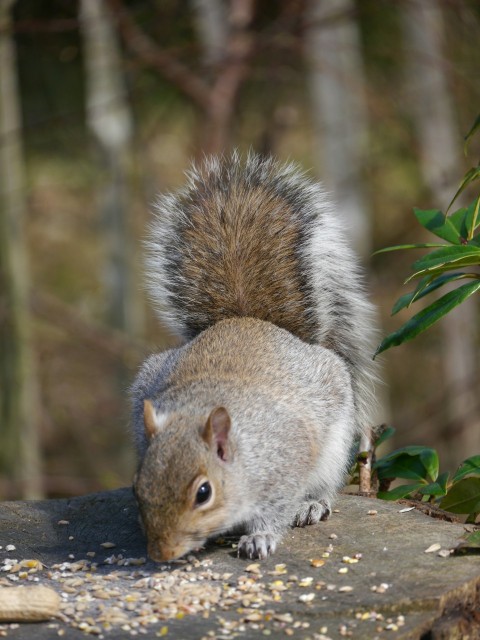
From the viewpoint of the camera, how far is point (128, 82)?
249 inches

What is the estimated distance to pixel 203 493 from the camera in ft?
6.75

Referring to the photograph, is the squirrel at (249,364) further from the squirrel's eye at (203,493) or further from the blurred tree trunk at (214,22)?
the blurred tree trunk at (214,22)

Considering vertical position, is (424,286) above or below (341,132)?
below

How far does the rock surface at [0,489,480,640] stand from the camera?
68.9 inches

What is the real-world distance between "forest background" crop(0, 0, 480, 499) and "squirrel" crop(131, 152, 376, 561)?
0.97 feet

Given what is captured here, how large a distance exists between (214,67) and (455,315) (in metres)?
3.17

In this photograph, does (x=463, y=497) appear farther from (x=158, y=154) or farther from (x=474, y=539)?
(x=158, y=154)

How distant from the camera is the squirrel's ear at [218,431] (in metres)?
2.13

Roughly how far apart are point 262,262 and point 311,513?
31.4 inches

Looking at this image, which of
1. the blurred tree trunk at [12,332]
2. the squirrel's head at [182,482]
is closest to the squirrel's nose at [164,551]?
the squirrel's head at [182,482]

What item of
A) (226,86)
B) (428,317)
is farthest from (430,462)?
(226,86)

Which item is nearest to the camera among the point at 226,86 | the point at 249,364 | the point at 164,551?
the point at 164,551

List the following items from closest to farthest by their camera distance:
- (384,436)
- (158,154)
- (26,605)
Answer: (26,605)
(384,436)
(158,154)

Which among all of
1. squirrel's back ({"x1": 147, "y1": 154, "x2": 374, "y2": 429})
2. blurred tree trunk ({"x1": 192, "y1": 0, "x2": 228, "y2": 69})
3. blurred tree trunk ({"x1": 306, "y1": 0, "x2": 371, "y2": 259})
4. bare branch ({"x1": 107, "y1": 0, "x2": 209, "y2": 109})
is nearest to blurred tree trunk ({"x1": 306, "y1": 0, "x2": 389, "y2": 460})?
blurred tree trunk ({"x1": 306, "y1": 0, "x2": 371, "y2": 259})
